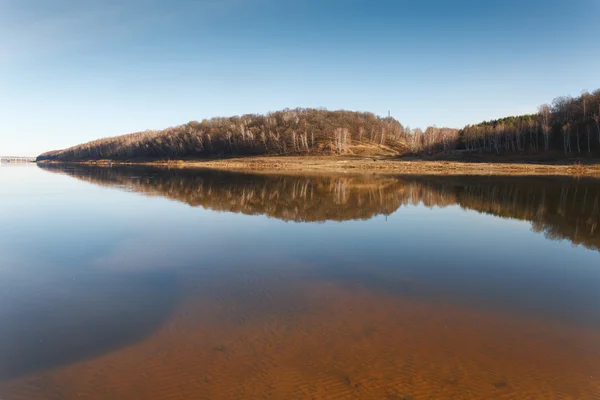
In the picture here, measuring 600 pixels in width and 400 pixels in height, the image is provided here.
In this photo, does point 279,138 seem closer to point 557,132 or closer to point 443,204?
point 557,132

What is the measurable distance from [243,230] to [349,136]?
131947mm

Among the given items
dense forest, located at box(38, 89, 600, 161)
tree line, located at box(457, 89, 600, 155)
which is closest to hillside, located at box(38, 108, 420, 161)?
dense forest, located at box(38, 89, 600, 161)

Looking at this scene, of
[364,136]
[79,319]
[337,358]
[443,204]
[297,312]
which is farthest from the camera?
[364,136]

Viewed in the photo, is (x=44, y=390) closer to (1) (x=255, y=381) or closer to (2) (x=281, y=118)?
(1) (x=255, y=381)

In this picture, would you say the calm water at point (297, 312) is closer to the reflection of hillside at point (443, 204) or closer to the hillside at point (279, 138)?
the reflection of hillside at point (443, 204)

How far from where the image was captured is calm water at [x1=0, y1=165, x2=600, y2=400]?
5.96 meters

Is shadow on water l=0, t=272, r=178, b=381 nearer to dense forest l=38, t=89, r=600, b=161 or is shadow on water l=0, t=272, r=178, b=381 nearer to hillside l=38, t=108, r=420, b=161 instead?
dense forest l=38, t=89, r=600, b=161

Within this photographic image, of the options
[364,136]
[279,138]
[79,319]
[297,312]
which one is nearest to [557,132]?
[364,136]

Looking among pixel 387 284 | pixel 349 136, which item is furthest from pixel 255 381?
pixel 349 136

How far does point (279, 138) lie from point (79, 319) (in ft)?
427

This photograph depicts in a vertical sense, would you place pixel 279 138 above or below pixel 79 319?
above

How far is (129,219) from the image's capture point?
68.4 feet

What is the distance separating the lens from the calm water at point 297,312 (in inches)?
235

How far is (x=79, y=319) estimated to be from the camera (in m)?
8.12
